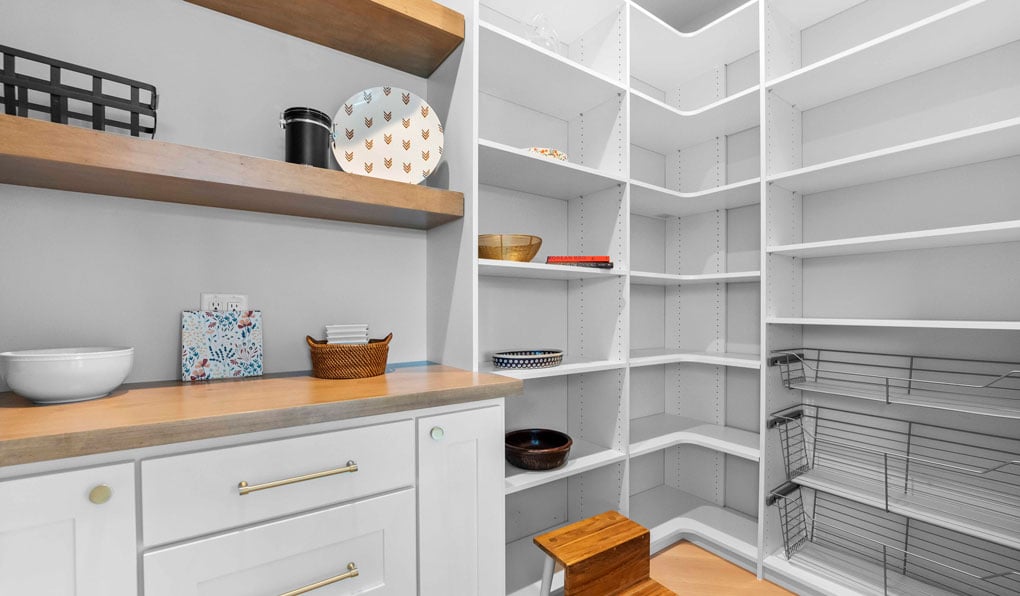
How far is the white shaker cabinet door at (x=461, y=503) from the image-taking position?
1.06 metres

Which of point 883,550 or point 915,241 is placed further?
point 883,550

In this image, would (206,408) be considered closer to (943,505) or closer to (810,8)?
(943,505)

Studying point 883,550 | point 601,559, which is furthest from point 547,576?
point 883,550

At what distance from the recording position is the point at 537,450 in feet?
5.18

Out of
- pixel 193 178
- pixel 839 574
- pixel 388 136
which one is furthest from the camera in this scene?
pixel 839 574

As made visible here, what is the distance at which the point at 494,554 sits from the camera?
1.18 meters

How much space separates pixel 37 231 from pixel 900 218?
280 centimetres

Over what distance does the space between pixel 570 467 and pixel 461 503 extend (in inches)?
24.4

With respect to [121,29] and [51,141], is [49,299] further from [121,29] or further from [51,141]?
[121,29]

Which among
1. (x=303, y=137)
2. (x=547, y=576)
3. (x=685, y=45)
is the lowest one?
(x=547, y=576)

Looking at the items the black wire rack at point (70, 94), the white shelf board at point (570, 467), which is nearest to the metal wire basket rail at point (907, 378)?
the white shelf board at point (570, 467)

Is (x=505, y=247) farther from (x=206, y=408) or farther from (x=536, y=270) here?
(x=206, y=408)

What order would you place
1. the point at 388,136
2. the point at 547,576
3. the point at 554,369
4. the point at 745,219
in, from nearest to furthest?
the point at 547,576
the point at 388,136
the point at 554,369
the point at 745,219

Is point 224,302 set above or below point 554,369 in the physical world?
above
